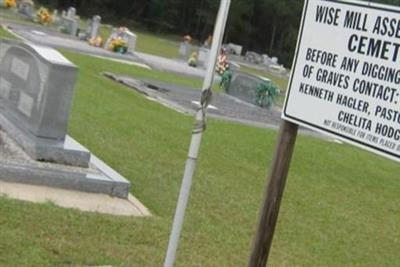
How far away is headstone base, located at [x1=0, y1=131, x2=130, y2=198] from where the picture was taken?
7.02 meters

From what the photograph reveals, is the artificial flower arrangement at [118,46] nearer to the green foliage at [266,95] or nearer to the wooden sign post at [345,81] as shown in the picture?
the green foliage at [266,95]

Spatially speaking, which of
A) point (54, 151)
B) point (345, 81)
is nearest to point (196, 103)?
point (54, 151)

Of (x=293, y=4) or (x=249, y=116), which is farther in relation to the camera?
(x=293, y=4)

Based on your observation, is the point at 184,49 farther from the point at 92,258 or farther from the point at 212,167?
the point at 92,258

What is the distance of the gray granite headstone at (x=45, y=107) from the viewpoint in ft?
25.0

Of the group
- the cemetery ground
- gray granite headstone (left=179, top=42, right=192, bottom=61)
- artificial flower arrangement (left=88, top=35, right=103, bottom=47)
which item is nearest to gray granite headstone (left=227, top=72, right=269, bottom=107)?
the cemetery ground

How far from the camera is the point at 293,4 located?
235ft

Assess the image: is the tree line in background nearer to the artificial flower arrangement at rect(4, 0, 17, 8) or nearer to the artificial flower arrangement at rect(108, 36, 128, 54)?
the artificial flower arrangement at rect(4, 0, 17, 8)

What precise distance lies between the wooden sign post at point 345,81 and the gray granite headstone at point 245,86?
1677cm

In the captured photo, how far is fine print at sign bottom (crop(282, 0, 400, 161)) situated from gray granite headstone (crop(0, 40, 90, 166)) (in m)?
4.08

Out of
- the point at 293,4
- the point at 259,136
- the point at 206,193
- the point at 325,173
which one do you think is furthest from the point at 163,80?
the point at 293,4

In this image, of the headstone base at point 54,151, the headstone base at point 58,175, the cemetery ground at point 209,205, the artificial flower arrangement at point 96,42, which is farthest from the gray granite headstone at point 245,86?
the headstone base at point 58,175

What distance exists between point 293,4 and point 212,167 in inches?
2493

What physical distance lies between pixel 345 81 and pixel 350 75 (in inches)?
1.7
